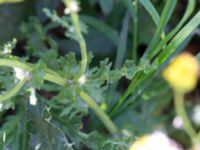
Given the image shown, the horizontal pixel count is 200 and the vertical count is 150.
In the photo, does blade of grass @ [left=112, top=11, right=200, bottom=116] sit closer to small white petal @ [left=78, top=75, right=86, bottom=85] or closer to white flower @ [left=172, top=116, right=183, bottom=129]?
small white petal @ [left=78, top=75, right=86, bottom=85]

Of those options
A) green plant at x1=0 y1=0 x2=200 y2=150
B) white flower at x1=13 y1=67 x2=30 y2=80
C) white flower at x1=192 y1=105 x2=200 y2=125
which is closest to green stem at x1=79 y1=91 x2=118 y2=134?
green plant at x1=0 y1=0 x2=200 y2=150

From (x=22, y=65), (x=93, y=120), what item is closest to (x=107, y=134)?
(x=93, y=120)

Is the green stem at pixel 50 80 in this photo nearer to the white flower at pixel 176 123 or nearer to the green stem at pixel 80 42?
the green stem at pixel 80 42

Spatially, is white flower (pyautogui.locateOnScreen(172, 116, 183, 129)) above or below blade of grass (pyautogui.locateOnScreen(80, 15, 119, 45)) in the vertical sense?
below

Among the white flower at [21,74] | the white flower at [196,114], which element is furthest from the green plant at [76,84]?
the white flower at [196,114]

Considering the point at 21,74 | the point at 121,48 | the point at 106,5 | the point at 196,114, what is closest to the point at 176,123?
the point at 196,114

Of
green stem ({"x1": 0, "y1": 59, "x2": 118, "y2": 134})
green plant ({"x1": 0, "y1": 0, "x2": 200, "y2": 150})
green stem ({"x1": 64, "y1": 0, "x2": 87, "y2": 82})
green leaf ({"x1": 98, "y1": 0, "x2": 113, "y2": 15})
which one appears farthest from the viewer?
green leaf ({"x1": 98, "y1": 0, "x2": 113, "y2": 15})

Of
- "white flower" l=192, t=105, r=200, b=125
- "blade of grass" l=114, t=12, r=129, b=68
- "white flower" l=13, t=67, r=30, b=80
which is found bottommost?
"white flower" l=13, t=67, r=30, b=80

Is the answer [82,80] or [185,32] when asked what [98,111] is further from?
[185,32]
